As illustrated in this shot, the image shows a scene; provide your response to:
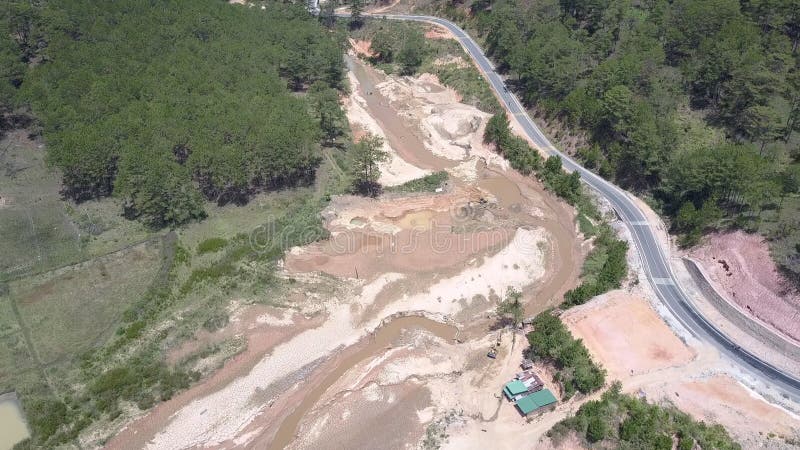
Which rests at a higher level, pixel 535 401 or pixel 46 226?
pixel 46 226

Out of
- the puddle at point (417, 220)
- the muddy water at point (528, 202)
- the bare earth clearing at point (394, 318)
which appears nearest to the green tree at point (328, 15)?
the muddy water at point (528, 202)

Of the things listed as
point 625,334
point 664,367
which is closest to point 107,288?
point 625,334

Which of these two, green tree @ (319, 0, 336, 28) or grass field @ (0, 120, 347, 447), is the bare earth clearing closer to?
grass field @ (0, 120, 347, 447)

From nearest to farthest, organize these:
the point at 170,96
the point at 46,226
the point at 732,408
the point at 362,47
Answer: the point at 732,408, the point at 46,226, the point at 170,96, the point at 362,47

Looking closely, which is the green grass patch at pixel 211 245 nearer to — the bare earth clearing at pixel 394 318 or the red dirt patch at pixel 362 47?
the bare earth clearing at pixel 394 318

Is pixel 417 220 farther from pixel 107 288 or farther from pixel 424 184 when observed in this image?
pixel 107 288

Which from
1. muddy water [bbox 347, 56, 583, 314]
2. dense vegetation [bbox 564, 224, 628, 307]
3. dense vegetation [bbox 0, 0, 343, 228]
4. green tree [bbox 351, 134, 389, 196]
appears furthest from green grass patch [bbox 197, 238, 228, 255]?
dense vegetation [bbox 564, 224, 628, 307]
